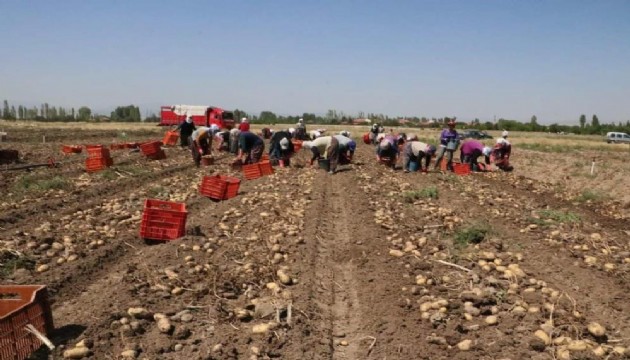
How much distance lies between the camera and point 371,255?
20.7 feet

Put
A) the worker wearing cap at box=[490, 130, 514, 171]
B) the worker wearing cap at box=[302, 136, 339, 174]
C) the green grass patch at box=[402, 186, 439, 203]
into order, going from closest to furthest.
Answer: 1. the green grass patch at box=[402, 186, 439, 203]
2. the worker wearing cap at box=[302, 136, 339, 174]
3. the worker wearing cap at box=[490, 130, 514, 171]

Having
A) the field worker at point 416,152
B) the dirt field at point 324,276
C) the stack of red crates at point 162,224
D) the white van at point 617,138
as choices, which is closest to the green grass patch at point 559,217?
the dirt field at point 324,276

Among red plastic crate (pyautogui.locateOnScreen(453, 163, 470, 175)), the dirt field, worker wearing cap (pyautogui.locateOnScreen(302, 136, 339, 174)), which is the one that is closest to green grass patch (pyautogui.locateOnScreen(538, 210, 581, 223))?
the dirt field

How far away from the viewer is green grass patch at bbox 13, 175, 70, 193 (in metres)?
10.1

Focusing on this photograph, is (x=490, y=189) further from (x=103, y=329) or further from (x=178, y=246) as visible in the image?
(x=103, y=329)

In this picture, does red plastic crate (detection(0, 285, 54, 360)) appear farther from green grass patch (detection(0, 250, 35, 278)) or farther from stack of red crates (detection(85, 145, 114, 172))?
stack of red crates (detection(85, 145, 114, 172))

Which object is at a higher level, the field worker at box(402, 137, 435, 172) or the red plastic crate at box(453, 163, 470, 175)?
the field worker at box(402, 137, 435, 172)

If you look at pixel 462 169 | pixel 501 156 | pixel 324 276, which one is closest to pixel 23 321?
pixel 324 276

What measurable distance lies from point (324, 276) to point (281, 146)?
382 inches

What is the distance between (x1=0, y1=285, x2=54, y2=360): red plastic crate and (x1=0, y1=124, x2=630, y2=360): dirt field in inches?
6.3

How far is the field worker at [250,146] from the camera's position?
14188 millimetres

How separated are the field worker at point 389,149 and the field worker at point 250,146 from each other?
165 inches

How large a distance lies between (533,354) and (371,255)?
8.88ft

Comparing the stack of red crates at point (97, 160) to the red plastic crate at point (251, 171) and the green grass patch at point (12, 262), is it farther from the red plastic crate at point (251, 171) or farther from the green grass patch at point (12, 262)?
the green grass patch at point (12, 262)
